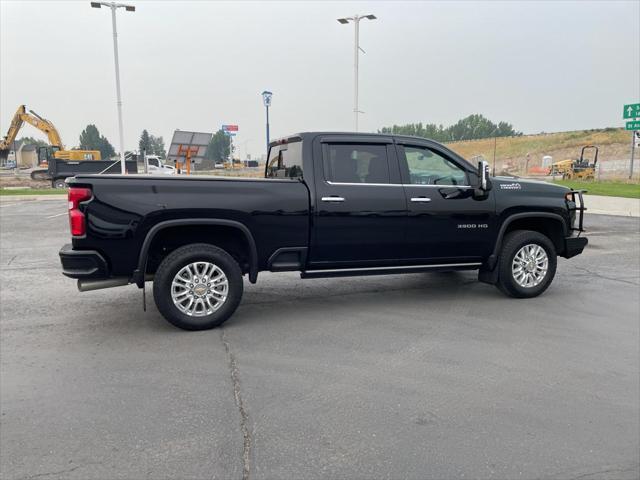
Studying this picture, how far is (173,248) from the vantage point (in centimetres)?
542

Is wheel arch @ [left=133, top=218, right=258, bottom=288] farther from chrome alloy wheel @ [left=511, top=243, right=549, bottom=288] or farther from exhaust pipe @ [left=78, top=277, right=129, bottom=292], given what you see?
chrome alloy wheel @ [left=511, top=243, right=549, bottom=288]

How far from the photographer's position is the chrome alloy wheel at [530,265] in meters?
6.27

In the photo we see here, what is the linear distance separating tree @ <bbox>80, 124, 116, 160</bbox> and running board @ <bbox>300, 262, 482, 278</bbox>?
11470cm

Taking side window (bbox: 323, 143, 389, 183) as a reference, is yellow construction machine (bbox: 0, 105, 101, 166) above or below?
above

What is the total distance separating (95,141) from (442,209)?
124 m

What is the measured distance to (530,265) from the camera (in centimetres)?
633

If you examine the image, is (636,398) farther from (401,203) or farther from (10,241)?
(10,241)

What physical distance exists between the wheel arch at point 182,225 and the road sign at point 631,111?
25253mm

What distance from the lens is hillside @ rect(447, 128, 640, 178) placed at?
204 ft

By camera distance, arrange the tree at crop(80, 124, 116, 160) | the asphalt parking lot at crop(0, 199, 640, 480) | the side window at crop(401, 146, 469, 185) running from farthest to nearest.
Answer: the tree at crop(80, 124, 116, 160)
the side window at crop(401, 146, 469, 185)
the asphalt parking lot at crop(0, 199, 640, 480)

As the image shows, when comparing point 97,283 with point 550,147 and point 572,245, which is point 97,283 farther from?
point 550,147

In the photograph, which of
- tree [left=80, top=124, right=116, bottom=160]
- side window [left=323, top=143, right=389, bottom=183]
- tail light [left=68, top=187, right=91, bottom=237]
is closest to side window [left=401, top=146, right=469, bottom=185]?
side window [left=323, top=143, right=389, bottom=183]

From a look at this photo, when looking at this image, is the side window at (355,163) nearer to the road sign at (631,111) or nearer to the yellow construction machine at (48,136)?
the road sign at (631,111)

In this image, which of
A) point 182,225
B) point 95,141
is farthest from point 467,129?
point 182,225
